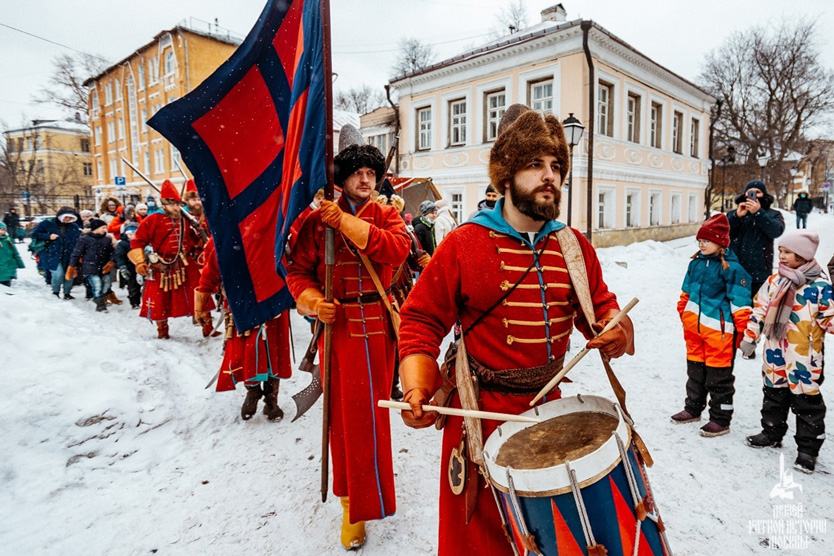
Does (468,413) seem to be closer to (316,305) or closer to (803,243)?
(316,305)

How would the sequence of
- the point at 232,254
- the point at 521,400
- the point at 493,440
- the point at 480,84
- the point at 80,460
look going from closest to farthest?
the point at 493,440 → the point at 521,400 → the point at 232,254 → the point at 80,460 → the point at 480,84

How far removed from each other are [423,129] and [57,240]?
42.8 feet

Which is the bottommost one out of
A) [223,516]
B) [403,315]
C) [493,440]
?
[223,516]

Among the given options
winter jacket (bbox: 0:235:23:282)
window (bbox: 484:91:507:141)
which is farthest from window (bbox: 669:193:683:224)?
winter jacket (bbox: 0:235:23:282)

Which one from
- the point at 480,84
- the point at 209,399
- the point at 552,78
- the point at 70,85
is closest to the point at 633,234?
the point at 552,78

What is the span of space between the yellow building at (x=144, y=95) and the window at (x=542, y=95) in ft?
66.5

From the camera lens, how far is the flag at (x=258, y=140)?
8.34 ft

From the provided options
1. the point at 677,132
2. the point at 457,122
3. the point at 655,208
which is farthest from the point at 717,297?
the point at 677,132

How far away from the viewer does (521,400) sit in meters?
1.90

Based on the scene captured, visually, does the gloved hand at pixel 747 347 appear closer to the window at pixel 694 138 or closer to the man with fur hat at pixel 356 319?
the man with fur hat at pixel 356 319

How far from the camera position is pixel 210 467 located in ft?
11.6

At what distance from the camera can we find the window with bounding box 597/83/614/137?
51.9ft

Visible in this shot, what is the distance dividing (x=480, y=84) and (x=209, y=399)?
1510 cm

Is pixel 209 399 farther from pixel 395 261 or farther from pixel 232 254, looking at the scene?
pixel 395 261
